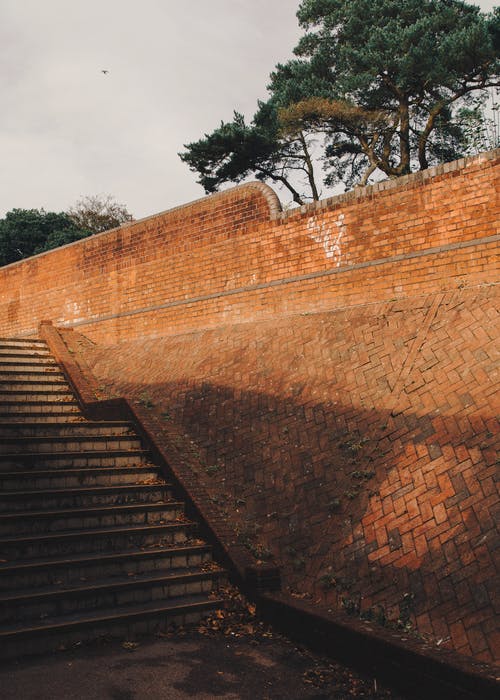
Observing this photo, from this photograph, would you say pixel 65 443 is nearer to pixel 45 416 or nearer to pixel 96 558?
pixel 45 416

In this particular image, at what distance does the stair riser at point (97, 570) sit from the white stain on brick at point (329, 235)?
5.38 meters

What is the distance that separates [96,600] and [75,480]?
1.79m

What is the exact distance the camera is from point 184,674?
4.36 meters

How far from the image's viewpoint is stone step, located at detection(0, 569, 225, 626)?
4.94 meters

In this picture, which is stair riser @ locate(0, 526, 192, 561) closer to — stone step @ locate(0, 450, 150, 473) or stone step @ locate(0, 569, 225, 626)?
stone step @ locate(0, 569, 225, 626)

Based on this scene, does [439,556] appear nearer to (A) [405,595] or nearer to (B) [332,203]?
(A) [405,595]

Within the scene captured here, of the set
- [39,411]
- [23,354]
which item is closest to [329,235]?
[39,411]

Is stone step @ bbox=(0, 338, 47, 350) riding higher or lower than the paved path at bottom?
higher

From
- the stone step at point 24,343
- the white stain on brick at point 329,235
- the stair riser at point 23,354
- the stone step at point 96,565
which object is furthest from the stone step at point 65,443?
the stone step at point 24,343

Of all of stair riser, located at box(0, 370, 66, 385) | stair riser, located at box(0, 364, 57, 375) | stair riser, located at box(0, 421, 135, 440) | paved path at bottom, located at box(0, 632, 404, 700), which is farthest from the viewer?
stair riser, located at box(0, 364, 57, 375)

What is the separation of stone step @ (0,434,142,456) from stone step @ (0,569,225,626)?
2.18 meters

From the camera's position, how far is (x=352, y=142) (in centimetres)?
2328

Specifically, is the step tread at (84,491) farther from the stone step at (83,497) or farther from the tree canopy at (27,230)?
the tree canopy at (27,230)

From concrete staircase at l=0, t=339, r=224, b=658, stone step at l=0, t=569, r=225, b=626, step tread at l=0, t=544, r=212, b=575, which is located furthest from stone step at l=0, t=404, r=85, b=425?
stone step at l=0, t=569, r=225, b=626
